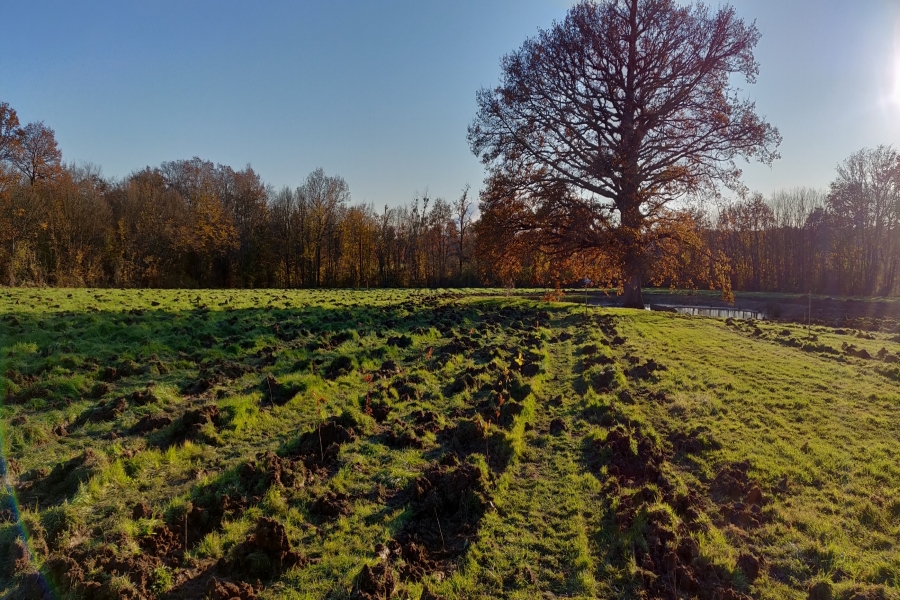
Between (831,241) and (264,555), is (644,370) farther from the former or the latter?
(831,241)

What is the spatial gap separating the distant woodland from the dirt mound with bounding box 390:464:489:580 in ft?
94.3

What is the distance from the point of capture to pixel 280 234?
58.7 meters

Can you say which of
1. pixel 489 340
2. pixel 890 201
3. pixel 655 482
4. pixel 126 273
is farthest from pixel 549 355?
pixel 890 201

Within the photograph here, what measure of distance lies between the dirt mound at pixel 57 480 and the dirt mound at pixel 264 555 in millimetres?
2266

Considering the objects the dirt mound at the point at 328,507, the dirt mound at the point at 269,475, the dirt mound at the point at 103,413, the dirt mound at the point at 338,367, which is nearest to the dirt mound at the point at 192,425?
the dirt mound at the point at 103,413

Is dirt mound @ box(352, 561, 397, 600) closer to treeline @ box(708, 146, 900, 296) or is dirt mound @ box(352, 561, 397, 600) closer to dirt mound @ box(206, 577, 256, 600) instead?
dirt mound @ box(206, 577, 256, 600)

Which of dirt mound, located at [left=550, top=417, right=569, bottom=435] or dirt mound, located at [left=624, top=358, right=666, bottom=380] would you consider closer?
dirt mound, located at [left=550, top=417, right=569, bottom=435]

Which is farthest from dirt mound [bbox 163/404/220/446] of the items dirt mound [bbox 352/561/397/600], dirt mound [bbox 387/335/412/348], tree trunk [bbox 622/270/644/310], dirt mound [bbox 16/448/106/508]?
tree trunk [bbox 622/270/644/310]

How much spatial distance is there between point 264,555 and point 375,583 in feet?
3.66

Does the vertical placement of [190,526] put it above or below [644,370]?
below

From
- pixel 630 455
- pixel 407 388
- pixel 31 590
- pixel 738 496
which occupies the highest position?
pixel 407 388

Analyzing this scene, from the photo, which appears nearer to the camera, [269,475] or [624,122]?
[269,475]

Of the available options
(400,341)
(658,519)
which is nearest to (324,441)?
(658,519)

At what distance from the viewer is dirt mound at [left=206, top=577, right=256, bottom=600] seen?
11.5ft
